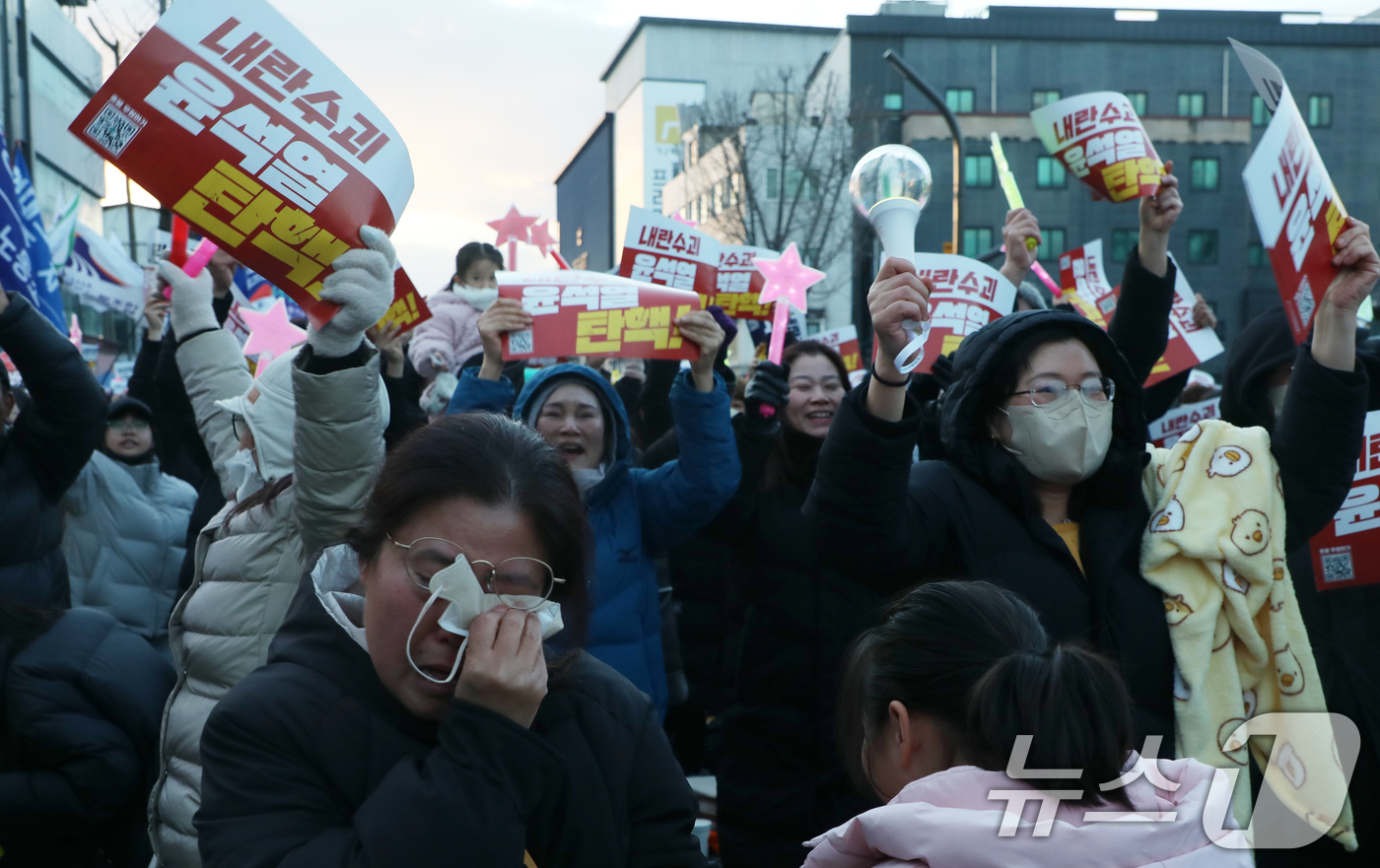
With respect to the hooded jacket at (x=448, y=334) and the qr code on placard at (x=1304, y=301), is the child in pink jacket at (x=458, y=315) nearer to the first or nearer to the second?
the hooded jacket at (x=448, y=334)

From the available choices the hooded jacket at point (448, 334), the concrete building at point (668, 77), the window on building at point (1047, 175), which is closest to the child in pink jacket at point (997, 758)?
the hooded jacket at point (448, 334)

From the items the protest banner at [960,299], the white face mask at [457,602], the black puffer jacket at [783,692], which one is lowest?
the black puffer jacket at [783,692]

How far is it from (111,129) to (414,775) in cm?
156

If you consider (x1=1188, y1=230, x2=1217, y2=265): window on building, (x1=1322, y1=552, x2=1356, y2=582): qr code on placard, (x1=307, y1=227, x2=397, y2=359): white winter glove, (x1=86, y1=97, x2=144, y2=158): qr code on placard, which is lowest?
(x1=1322, y1=552, x2=1356, y2=582): qr code on placard

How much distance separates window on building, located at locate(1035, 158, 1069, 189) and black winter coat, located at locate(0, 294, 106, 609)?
4083 cm

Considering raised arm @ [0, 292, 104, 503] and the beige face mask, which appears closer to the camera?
the beige face mask

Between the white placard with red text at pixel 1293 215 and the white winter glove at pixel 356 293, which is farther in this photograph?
the white placard with red text at pixel 1293 215

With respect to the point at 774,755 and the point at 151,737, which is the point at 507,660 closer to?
the point at 151,737

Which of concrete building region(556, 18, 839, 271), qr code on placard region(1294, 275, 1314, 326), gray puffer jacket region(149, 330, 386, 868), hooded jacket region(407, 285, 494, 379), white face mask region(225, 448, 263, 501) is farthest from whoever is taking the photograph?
concrete building region(556, 18, 839, 271)

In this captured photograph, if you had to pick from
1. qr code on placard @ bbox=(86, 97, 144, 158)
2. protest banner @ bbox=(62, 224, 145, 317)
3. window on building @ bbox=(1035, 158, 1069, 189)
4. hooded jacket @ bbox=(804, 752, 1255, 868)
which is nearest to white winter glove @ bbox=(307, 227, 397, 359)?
qr code on placard @ bbox=(86, 97, 144, 158)

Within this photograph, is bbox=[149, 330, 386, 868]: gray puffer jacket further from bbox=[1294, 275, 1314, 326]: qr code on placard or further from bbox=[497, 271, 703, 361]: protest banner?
bbox=[1294, 275, 1314, 326]: qr code on placard

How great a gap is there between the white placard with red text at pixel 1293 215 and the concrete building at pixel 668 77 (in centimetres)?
5608

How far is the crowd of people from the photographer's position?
1.60m

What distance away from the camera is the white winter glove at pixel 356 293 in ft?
7.77
